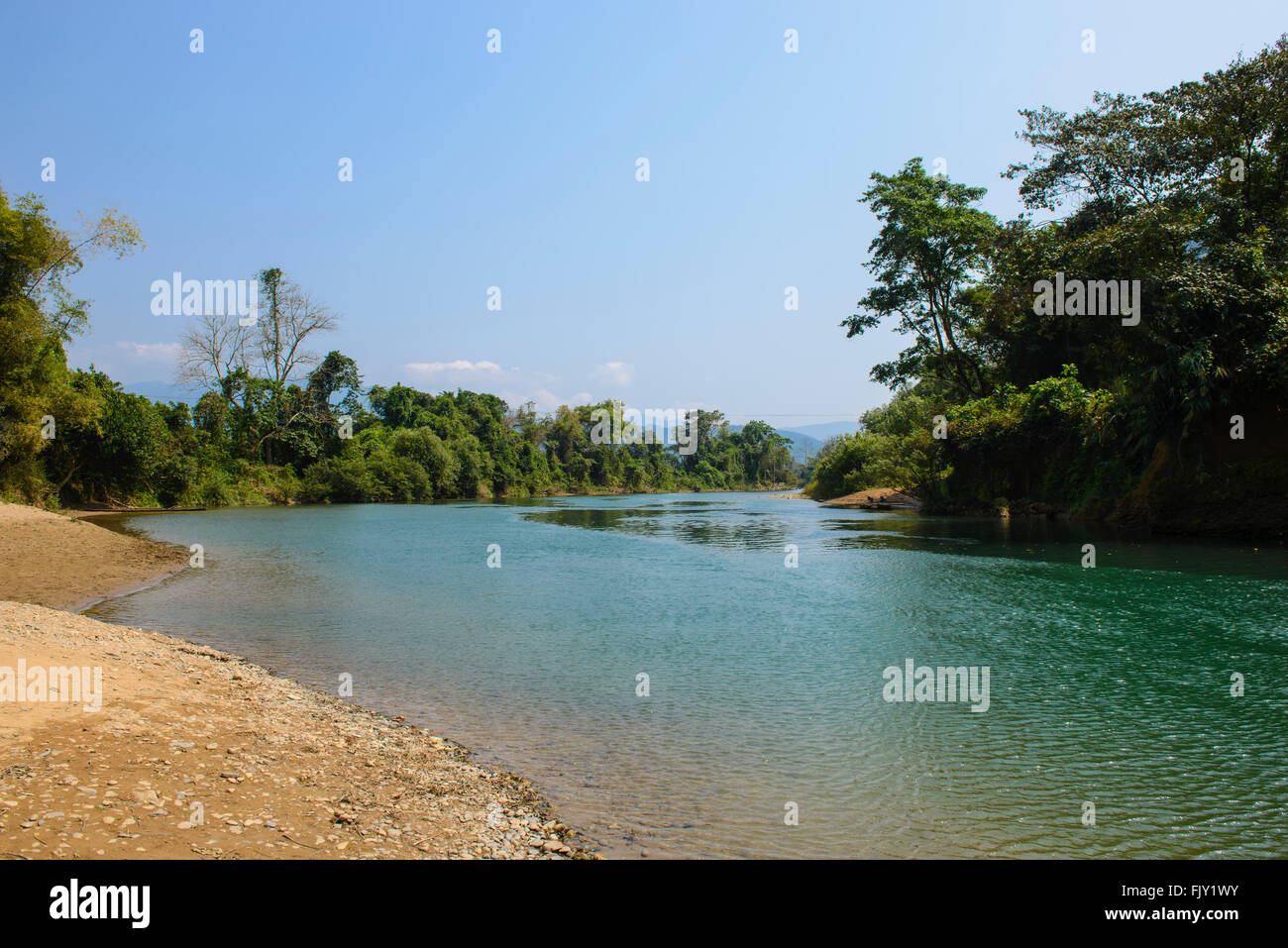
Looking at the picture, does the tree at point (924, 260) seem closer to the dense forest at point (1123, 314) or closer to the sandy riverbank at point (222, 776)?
the dense forest at point (1123, 314)

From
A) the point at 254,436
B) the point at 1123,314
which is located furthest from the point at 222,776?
the point at 254,436

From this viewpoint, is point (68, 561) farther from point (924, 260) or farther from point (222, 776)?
point (924, 260)

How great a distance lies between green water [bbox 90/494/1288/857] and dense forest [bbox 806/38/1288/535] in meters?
5.43

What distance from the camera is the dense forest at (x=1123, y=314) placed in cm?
A: 2411

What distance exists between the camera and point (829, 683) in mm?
9758

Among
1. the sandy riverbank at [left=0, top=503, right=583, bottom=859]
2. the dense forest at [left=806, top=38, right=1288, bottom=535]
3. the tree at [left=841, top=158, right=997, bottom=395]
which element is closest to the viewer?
the sandy riverbank at [left=0, top=503, right=583, bottom=859]

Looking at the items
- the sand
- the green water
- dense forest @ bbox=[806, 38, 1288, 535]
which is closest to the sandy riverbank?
the green water

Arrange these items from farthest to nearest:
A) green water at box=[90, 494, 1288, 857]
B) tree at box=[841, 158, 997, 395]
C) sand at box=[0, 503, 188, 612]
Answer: tree at box=[841, 158, 997, 395]
sand at box=[0, 503, 188, 612]
green water at box=[90, 494, 1288, 857]

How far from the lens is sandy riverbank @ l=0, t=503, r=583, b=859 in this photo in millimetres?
4473

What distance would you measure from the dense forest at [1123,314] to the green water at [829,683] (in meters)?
5.43

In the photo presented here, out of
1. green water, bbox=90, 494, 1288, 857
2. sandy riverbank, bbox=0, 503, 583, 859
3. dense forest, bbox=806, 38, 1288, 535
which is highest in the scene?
dense forest, bbox=806, 38, 1288, 535

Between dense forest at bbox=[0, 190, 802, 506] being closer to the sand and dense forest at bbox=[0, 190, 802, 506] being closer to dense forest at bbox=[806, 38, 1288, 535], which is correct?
the sand

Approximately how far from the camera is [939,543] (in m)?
26.6

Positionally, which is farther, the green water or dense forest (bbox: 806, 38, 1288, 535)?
dense forest (bbox: 806, 38, 1288, 535)
